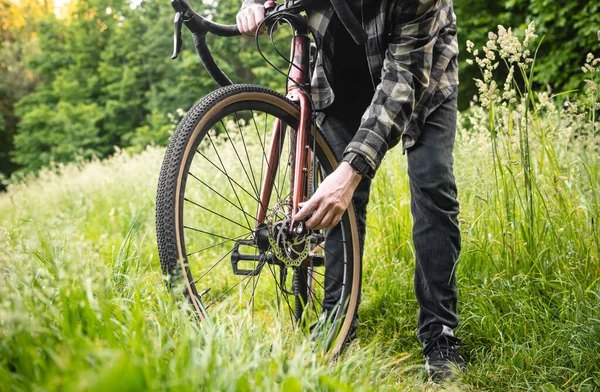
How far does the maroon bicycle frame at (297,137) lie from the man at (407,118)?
10cm

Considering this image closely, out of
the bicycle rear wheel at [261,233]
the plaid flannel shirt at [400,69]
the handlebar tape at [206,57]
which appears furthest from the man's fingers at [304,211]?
the handlebar tape at [206,57]

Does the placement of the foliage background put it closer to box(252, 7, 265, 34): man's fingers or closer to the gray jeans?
box(252, 7, 265, 34): man's fingers

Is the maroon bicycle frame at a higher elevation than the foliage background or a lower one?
lower

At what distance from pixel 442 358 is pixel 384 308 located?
60 cm

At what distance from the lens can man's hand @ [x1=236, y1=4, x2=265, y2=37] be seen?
2074 mm

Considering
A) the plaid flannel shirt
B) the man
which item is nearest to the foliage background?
the man

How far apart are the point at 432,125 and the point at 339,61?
0.49 metres

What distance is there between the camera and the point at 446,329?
208cm

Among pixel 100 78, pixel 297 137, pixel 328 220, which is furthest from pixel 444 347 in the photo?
pixel 100 78

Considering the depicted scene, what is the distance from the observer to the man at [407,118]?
70.9 inches

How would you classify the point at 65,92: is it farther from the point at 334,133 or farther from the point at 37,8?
the point at 334,133

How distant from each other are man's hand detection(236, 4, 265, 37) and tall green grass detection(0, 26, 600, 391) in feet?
2.80

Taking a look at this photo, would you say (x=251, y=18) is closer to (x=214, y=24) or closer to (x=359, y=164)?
(x=214, y=24)

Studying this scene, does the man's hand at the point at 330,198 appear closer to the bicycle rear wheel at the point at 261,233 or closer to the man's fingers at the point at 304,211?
the man's fingers at the point at 304,211
